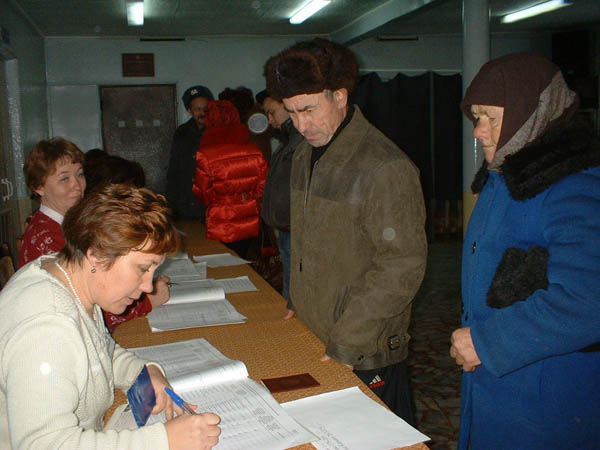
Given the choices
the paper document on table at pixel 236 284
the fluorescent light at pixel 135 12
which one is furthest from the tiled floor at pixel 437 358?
the fluorescent light at pixel 135 12

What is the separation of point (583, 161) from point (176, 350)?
3.78ft

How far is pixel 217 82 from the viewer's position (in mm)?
7199

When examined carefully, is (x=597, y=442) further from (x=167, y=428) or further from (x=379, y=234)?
(x=167, y=428)

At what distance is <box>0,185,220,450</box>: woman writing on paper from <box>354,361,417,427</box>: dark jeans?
58 centimetres

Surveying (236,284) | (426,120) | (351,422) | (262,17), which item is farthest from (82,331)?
(426,120)

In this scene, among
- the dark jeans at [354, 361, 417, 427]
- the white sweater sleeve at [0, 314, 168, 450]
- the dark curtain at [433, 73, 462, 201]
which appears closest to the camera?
the white sweater sleeve at [0, 314, 168, 450]

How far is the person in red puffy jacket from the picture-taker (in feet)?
10.7

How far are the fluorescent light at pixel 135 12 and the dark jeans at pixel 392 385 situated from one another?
4595 mm

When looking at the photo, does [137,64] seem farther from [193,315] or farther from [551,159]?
[551,159]

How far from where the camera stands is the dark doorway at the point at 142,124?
274 inches

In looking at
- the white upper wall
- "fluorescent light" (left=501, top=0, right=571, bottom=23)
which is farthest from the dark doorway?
"fluorescent light" (left=501, top=0, right=571, bottom=23)

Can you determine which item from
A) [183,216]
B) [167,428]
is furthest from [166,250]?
[183,216]

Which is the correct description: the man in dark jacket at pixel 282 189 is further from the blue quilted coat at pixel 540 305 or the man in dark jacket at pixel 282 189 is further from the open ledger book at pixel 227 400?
the blue quilted coat at pixel 540 305

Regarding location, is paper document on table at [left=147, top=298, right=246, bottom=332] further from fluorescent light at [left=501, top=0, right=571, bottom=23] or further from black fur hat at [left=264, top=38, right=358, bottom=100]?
fluorescent light at [left=501, top=0, right=571, bottom=23]
